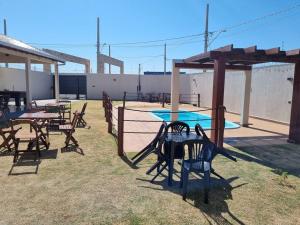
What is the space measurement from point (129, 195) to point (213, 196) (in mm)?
1235

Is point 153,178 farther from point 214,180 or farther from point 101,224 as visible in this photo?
point 101,224

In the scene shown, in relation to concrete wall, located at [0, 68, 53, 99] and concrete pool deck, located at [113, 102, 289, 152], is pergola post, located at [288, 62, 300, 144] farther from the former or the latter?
concrete wall, located at [0, 68, 53, 99]

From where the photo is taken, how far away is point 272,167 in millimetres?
5094

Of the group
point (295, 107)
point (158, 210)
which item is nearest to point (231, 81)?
point (295, 107)

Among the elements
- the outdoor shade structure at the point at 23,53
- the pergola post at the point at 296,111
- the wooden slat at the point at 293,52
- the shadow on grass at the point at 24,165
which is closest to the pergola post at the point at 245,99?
the pergola post at the point at 296,111

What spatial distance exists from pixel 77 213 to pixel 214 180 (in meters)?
2.34

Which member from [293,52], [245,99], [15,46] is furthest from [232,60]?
[15,46]

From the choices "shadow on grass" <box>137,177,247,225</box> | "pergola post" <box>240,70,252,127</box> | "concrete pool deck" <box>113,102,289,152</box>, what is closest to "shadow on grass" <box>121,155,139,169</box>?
"concrete pool deck" <box>113,102,289,152</box>

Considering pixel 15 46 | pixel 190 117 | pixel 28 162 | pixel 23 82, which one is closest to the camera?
pixel 28 162

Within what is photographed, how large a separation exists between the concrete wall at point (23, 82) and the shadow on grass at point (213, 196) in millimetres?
16745

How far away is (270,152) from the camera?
245 inches

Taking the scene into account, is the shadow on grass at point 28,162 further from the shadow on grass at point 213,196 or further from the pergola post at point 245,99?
the pergola post at point 245,99

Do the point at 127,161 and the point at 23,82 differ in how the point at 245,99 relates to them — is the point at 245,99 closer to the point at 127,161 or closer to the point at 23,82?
the point at 127,161

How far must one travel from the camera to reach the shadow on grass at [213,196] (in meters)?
3.20
